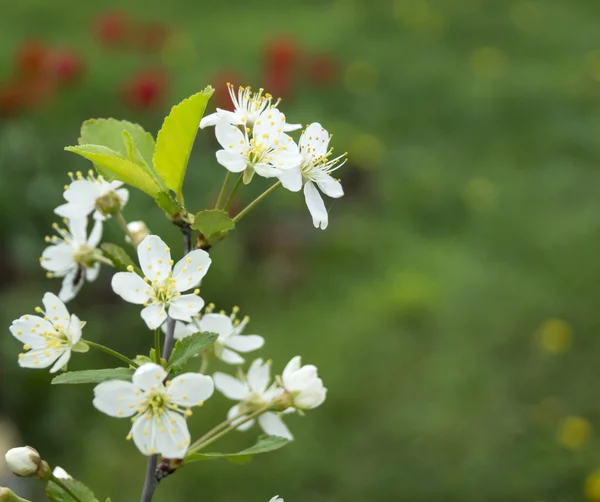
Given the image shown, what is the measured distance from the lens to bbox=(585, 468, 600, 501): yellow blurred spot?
2.66m

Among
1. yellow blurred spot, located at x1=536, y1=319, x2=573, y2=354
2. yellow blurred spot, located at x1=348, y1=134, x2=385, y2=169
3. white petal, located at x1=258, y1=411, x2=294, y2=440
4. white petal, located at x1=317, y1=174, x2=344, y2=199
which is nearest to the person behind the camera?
white petal, located at x1=317, y1=174, x2=344, y2=199

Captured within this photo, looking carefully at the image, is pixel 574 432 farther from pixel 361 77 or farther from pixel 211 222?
pixel 361 77

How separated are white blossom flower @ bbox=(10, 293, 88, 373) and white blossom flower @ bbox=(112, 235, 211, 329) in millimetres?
97

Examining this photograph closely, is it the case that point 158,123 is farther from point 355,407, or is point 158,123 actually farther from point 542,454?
point 542,454

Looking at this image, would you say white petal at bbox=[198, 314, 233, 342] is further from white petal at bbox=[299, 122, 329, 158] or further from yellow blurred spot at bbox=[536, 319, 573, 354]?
yellow blurred spot at bbox=[536, 319, 573, 354]

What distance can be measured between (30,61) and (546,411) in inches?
112

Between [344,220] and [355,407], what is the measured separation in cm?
124

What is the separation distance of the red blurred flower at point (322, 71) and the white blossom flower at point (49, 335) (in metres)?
3.90

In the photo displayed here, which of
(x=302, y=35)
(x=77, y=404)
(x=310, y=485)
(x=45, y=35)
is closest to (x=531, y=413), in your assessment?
(x=310, y=485)

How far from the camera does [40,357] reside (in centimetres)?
103

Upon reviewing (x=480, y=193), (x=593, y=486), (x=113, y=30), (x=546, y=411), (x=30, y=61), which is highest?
(x=113, y=30)

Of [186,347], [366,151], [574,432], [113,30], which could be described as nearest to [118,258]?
[186,347]

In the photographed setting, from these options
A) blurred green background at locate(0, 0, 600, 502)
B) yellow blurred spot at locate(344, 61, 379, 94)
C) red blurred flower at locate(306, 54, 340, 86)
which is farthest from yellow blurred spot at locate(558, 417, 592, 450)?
yellow blurred spot at locate(344, 61, 379, 94)

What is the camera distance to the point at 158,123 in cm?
414
